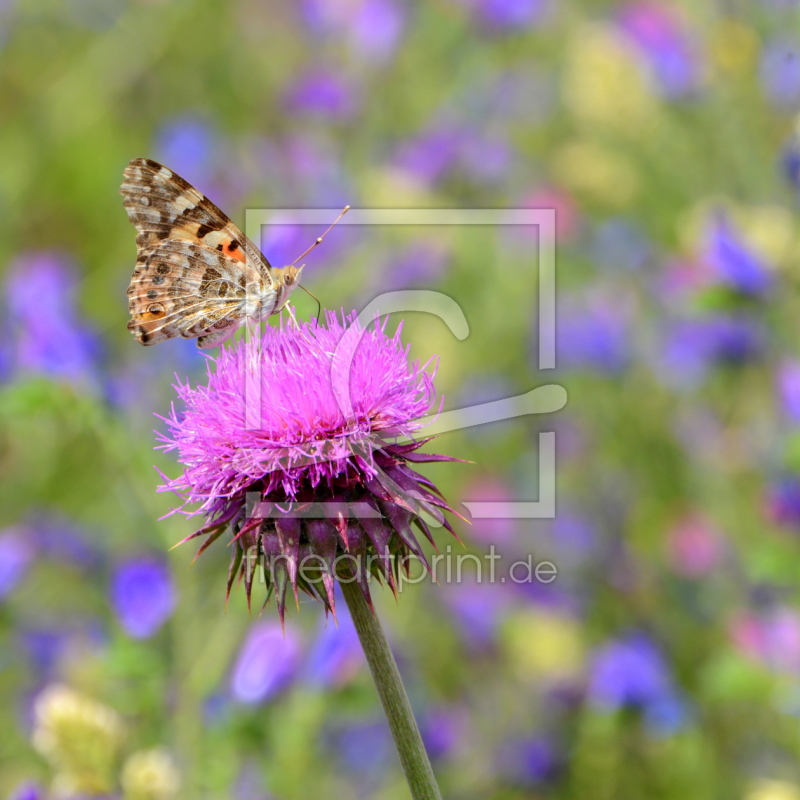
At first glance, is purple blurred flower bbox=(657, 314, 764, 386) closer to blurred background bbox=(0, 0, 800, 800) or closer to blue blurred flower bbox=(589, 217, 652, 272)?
blurred background bbox=(0, 0, 800, 800)

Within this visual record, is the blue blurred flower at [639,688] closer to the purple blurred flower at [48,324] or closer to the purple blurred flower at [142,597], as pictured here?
the purple blurred flower at [142,597]

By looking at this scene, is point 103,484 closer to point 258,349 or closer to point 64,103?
point 64,103

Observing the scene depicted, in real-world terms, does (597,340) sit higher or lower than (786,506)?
higher

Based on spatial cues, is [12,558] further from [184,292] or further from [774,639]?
[774,639]

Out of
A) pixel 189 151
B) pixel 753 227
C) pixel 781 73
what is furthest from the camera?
pixel 189 151

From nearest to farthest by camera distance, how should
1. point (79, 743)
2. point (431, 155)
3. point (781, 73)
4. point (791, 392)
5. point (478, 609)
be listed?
point (79, 743), point (791, 392), point (781, 73), point (478, 609), point (431, 155)

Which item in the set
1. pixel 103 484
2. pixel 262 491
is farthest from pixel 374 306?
pixel 262 491
